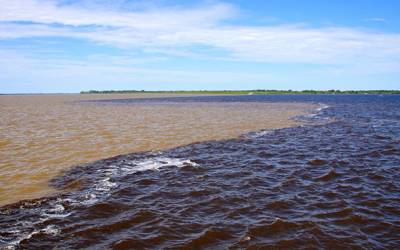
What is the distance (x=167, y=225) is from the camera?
9.35m

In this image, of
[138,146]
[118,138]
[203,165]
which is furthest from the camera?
[118,138]

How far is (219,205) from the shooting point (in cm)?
1091

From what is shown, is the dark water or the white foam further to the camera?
the white foam

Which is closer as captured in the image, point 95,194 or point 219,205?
point 219,205

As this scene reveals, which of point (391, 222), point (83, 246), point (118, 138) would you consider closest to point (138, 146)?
point (118, 138)

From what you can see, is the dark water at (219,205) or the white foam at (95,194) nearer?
the dark water at (219,205)

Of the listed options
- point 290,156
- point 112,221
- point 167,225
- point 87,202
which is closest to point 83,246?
point 112,221

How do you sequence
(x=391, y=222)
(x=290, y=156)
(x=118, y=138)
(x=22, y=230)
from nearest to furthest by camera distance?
(x=22, y=230), (x=391, y=222), (x=290, y=156), (x=118, y=138)

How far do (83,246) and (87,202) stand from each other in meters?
3.23

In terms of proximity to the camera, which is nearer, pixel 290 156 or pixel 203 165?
pixel 203 165

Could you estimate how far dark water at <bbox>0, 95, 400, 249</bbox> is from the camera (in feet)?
28.0

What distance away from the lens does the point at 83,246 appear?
8086mm

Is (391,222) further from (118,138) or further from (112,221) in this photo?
(118,138)

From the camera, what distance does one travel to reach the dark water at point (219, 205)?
336 inches
